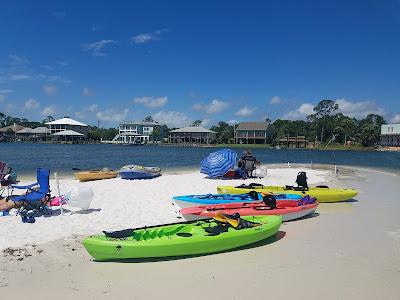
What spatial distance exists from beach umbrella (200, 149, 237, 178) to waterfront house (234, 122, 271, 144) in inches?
3642

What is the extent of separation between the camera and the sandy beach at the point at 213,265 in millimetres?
6316

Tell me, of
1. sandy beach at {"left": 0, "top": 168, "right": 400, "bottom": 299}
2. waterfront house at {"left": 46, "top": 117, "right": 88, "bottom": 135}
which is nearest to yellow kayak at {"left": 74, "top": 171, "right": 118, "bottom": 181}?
sandy beach at {"left": 0, "top": 168, "right": 400, "bottom": 299}

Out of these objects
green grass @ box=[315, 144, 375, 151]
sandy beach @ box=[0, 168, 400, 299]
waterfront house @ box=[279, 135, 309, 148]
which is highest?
waterfront house @ box=[279, 135, 309, 148]

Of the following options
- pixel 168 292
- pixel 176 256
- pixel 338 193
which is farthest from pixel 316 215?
pixel 168 292

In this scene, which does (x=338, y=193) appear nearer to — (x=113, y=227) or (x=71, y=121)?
(x=113, y=227)

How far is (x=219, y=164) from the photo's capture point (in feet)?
68.8

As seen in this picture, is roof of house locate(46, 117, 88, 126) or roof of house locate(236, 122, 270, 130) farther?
roof of house locate(46, 117, 88, 126)

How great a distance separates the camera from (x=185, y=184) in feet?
61.7

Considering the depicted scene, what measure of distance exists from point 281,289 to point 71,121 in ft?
466

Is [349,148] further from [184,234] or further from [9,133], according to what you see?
[9,133]

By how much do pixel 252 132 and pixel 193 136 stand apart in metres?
22.2

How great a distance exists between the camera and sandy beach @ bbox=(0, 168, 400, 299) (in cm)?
632

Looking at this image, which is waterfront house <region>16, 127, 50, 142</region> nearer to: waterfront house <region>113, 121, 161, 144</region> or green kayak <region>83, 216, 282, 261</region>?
waterfront house <region>113, 121, 161, 144</region>

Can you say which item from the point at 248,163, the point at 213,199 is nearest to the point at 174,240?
the point at 213,199
